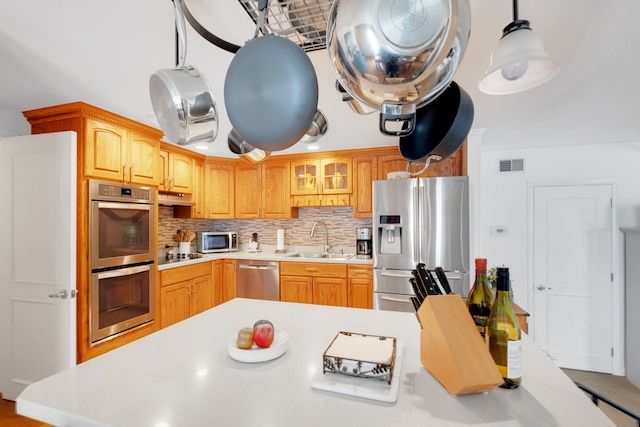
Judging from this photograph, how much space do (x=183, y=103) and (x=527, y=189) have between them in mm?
3478

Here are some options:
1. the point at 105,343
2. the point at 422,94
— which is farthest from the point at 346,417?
the point at 105,343

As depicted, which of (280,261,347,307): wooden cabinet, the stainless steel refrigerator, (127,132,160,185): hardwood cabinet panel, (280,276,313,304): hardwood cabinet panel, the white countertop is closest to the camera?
(127,132,160,185): hardwood cabinet panel

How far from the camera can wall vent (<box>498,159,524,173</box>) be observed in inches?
125

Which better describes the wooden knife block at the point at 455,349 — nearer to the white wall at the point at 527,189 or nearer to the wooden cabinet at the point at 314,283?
the white wall at the point at 527,189

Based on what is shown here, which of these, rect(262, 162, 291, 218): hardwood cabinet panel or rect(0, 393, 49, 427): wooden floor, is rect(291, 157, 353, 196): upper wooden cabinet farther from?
rect(0, 393, 49, 427): wooden floor

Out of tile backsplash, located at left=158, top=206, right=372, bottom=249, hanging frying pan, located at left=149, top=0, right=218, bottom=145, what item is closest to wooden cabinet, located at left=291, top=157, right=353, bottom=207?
tile backsplash, located at left=158, top=206, right=372, bottom=249

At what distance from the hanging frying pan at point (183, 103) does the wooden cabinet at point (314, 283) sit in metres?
2.61

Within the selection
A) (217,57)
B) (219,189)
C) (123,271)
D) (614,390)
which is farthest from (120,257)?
(614,390)

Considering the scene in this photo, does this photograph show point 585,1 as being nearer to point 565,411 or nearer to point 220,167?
point 565,411

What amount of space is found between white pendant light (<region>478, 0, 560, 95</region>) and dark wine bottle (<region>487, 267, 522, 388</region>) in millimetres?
594

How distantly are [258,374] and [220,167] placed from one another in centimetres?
340

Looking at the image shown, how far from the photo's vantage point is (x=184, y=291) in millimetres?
3186

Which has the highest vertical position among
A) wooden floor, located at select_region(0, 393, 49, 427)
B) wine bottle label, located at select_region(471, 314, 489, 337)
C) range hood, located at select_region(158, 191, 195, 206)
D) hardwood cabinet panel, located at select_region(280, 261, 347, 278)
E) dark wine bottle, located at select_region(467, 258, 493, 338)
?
range hood, located at select_region(158, 191, 195, 206)

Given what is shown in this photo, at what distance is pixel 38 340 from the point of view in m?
2.07
